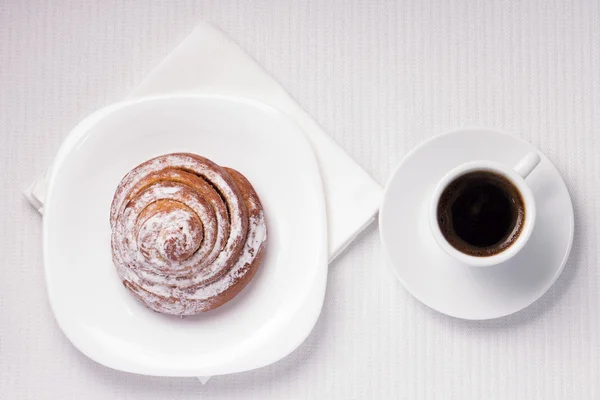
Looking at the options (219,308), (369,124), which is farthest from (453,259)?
(219,308)

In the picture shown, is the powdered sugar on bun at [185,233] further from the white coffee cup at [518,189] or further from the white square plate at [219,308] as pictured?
the white coffee cup at [518,189]

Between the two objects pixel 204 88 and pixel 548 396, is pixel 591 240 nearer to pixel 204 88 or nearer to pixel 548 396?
pixel 548 396

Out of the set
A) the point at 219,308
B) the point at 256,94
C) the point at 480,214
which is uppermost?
the point at 256,94

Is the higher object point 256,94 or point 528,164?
point 256,94

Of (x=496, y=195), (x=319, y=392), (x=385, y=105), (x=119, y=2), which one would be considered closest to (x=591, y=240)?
(x=496, y=195)

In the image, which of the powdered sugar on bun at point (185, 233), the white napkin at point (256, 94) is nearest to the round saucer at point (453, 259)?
the white napkin at point (256, 94)

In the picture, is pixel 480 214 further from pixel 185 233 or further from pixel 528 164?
pixel 185 233

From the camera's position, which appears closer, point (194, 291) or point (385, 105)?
point (194, 291)
